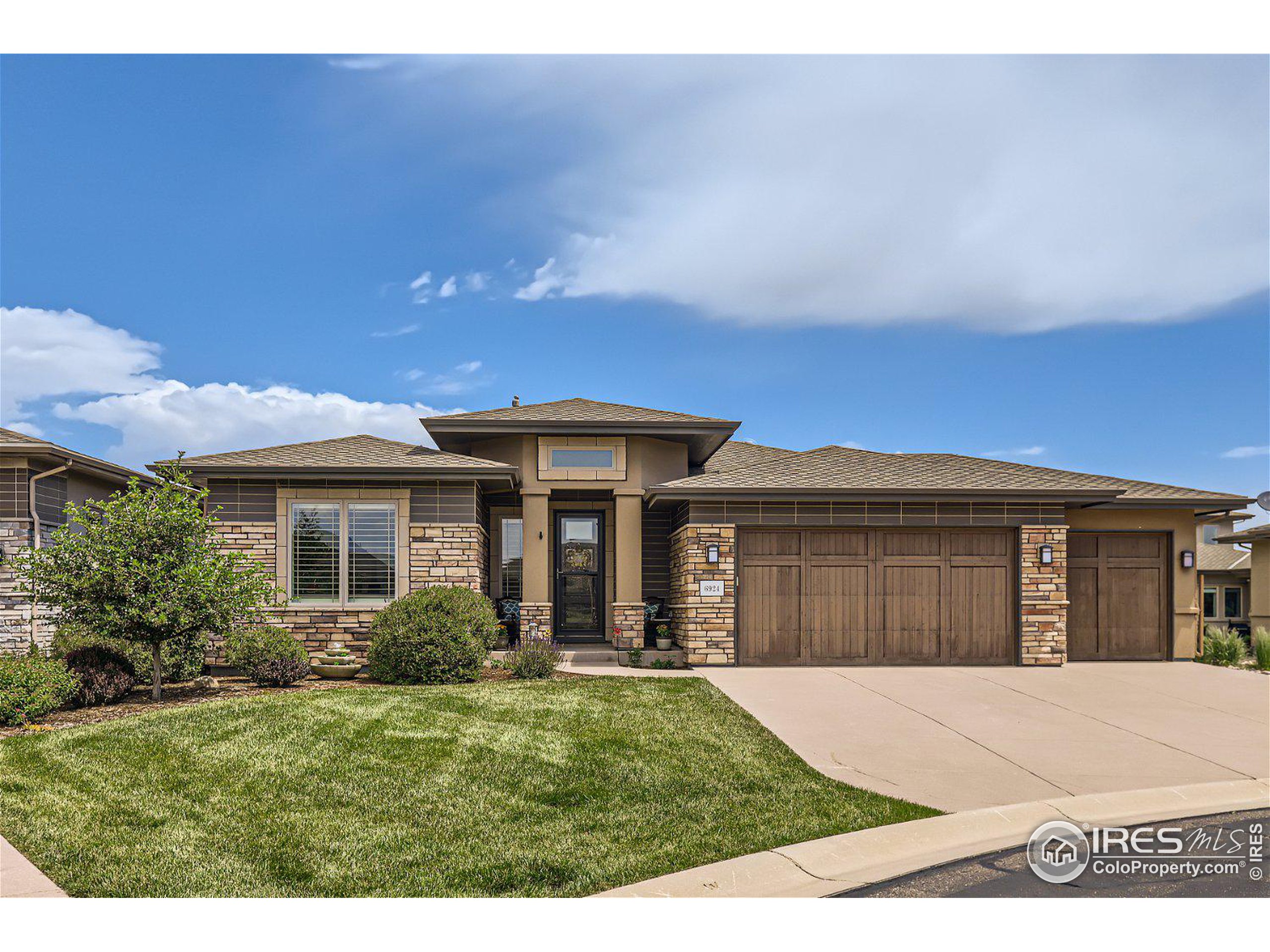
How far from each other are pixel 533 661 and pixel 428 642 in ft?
4.91

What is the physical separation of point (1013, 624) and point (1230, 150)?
7.24 meters

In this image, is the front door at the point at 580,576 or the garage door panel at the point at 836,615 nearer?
the garage door panel at the point at 836,615

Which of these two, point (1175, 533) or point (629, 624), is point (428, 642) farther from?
point (1175, 533)

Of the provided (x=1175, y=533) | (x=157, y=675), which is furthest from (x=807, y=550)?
(x=157, y=675)

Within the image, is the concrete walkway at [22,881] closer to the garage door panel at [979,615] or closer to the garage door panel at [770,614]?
the garage door panel at [770,614]

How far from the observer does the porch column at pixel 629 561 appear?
554 inches

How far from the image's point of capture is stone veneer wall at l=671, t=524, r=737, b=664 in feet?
41.9

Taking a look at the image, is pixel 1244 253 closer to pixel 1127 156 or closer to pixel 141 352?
pixel 1127 156

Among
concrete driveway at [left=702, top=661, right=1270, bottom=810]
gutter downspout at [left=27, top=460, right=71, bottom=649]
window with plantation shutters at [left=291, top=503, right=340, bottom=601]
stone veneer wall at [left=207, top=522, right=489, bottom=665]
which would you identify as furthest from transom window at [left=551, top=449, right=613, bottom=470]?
gutter downspout at [left=27, top=460, right=71, bottom=649]

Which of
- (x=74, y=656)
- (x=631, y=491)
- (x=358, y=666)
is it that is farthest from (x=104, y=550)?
(x=631, y=491)

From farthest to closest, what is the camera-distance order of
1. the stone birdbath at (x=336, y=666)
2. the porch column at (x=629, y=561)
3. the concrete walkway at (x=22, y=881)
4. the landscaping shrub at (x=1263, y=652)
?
1. the porch column at (x=629, y=561)
2. the landscaping shrub at (x=1263, y=652)
3. the stone birdbath at (x=336, y=666)
4. the concrete walkway at (x=22, y=881)

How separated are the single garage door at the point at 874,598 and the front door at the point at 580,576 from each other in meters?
3.08

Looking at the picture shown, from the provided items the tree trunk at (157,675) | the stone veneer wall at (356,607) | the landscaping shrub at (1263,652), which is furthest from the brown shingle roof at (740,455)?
the tree trunk at (157,675)

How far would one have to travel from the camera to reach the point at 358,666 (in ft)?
37.4
